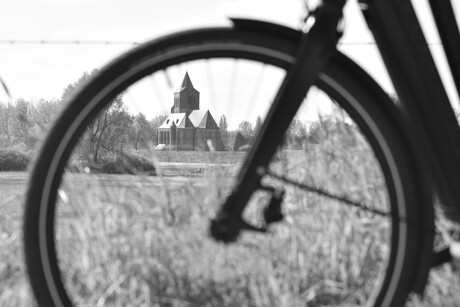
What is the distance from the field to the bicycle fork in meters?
0.45

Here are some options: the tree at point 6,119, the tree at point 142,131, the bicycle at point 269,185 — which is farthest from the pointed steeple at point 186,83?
the tree at point 6,119

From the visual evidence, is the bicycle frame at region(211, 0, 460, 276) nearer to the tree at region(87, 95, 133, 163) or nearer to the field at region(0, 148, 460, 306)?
the field at region(0, 148, 460, 306)

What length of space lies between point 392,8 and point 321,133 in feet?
3.72

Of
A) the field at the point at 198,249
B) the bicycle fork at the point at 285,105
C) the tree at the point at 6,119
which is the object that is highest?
the tree at the point at 6,119

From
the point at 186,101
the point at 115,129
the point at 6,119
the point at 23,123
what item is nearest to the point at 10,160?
the point at 6,119

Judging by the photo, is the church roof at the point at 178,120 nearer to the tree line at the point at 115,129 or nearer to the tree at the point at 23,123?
the tree line at the point at 115,129

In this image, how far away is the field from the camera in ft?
8.18

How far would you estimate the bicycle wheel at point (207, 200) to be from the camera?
6.40 ft

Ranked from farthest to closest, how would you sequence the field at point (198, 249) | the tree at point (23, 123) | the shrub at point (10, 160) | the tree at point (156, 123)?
1. the shrub at point (10, 160)
2. the tree at point (23, 123)
3. the tree at point (156, 123)
4. the field at point (198, 249)

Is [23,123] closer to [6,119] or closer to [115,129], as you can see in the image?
[6,119]

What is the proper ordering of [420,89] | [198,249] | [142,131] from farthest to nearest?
[142,131]
[198,249]
[420,89]

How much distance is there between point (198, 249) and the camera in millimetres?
2469

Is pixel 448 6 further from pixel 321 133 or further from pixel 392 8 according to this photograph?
pixel 321 133

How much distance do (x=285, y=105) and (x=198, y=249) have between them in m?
0.75
